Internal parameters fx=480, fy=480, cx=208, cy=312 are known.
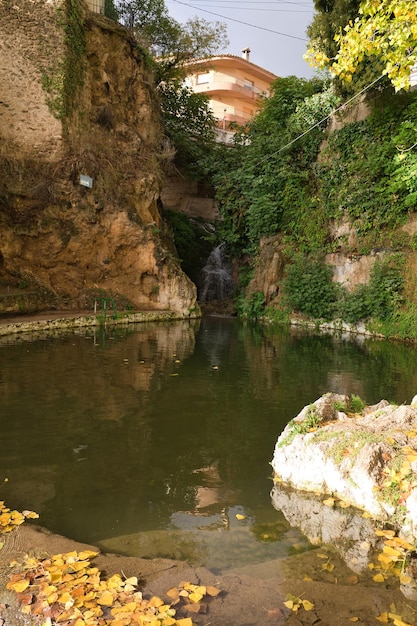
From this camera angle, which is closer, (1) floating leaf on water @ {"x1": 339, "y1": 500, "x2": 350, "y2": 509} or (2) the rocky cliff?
(1) floating leaf on water @ {"x1": 339, "y1": 500, "x2": 350, "y2": 509}

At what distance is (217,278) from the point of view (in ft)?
94.2

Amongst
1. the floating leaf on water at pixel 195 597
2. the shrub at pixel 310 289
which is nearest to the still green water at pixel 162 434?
the floating leaf on water at pixel 195 597

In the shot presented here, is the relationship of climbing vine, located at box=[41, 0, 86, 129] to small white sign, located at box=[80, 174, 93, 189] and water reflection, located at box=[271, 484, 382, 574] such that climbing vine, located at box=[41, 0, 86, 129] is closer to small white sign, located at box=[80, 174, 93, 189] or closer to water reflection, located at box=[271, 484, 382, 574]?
small white sign, located at box=[80, 174, 93, 189]

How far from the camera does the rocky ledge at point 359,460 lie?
161 inches

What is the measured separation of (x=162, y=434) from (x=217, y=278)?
22.8 metres

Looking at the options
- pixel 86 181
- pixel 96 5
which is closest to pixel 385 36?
pixel 86 181

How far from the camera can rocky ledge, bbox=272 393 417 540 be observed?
4.09 meters

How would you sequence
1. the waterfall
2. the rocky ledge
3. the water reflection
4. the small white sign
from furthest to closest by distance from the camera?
1. the waterfall
2. the small white sign
3. the rocky ledge
4. the water reflection

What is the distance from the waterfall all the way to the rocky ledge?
22.9 m

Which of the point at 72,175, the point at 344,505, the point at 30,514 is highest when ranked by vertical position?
the point at 72,175

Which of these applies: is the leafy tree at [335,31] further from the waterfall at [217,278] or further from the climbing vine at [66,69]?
the waterfall at [217,278]

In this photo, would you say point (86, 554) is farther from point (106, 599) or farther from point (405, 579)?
point (405, 579)

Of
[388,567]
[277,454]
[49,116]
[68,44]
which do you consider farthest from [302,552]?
[68,44]

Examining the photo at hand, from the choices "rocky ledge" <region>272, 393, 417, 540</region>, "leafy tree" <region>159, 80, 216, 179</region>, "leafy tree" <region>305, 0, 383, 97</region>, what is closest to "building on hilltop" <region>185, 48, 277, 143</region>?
"leafy tree" <region>159, 80, 216, 179</region>
